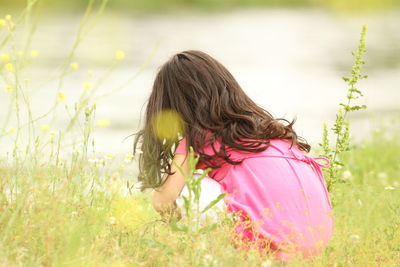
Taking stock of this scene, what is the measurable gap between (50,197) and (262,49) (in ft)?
31.0

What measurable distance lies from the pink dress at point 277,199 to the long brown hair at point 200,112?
0.20 ft

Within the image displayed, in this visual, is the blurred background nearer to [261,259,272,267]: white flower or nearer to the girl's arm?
the girl's arm

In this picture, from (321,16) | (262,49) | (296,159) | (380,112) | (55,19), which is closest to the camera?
(296,159)

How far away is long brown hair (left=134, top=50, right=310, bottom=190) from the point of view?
2.70 m

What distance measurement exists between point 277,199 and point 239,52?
835 centimetres

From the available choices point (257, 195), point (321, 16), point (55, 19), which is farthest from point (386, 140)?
point (321, 16)

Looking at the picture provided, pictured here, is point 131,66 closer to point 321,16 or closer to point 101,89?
point 101,89

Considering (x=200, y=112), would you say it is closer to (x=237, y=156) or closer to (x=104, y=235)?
(x=237, y=156)

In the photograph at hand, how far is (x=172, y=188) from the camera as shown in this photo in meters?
2.63

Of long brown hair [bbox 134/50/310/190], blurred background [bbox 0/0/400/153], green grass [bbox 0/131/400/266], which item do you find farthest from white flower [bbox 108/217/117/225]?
blurred background [bbox 0/0/400/153]

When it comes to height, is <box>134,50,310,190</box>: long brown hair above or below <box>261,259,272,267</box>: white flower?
above

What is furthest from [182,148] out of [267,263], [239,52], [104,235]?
[239,52]

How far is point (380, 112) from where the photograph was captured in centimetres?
703

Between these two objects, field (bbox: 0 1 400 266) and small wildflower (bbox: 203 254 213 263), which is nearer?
small wildflower (bbox: 203 254 213 263)
